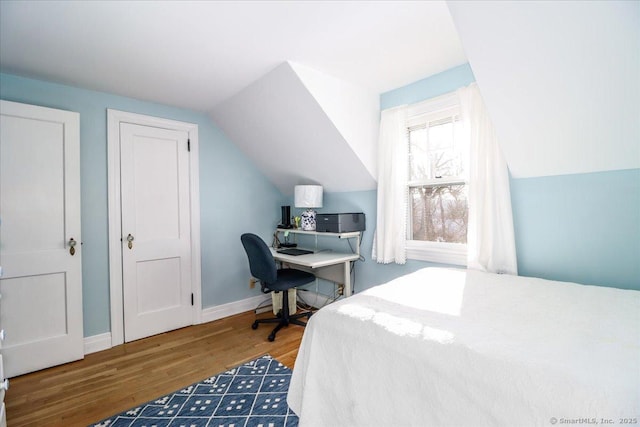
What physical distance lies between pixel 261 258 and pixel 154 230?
1.14 m

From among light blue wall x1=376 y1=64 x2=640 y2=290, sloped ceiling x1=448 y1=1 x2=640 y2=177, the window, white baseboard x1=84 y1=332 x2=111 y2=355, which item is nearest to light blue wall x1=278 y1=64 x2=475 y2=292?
the window

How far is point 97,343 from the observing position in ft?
8.61

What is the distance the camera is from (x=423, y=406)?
0.96 meters

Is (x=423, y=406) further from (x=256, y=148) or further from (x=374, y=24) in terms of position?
(x=256, y=148)

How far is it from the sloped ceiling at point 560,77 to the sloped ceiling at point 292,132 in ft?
3.85

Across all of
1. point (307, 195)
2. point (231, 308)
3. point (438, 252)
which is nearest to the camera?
point (438, 252)

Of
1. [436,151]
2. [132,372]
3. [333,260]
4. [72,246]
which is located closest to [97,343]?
[132,372]

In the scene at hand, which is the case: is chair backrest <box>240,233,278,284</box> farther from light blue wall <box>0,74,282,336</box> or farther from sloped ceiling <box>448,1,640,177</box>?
sloped ceiling <box>448,1,640,177</box>

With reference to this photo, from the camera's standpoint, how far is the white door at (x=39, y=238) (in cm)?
223

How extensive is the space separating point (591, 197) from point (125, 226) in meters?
3.59

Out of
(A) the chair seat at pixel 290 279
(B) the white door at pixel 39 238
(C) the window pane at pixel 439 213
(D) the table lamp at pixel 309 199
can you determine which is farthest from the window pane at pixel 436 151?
(B) the white door at pixel 39 238

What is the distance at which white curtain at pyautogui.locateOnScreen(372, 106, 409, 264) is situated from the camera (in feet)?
8.46

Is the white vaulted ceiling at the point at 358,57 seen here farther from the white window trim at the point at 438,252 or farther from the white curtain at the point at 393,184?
the white window trim at the point at 438,252

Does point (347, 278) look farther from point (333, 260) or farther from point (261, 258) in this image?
point (261, 258)
